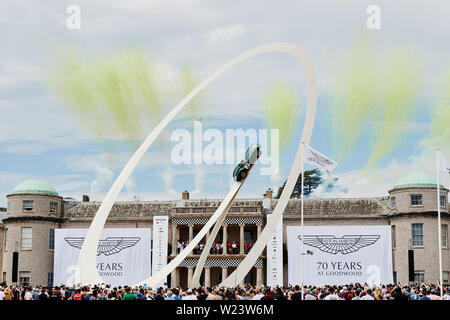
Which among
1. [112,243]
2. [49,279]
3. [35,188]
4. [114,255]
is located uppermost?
[35,188]

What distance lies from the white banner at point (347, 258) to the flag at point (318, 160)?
22947 mm

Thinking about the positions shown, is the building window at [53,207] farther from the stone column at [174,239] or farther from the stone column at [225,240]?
the stone column at [225,240]

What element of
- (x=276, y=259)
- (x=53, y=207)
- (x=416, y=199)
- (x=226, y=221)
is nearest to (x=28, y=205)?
(x=53, y=207)

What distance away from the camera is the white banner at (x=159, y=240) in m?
58.3

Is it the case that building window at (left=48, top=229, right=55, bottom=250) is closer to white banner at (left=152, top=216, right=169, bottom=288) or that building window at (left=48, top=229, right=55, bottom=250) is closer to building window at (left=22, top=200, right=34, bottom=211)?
building window at (left=22, top=200, right=34, bottom=211)

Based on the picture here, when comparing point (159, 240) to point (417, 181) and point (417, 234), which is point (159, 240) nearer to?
point (417, 234)

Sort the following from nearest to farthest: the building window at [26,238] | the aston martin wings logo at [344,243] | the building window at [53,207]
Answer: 1. the aston martin wings logo at [344,243]
2. the building window at [26,238]
3. the building window at [53,207]

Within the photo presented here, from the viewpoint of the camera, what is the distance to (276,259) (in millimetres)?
57156

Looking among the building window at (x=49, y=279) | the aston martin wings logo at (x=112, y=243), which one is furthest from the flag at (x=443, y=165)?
the building window at (x=49, y=279)

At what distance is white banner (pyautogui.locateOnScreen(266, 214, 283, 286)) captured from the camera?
57.0m

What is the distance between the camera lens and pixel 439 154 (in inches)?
1270

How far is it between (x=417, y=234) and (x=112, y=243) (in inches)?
1052
